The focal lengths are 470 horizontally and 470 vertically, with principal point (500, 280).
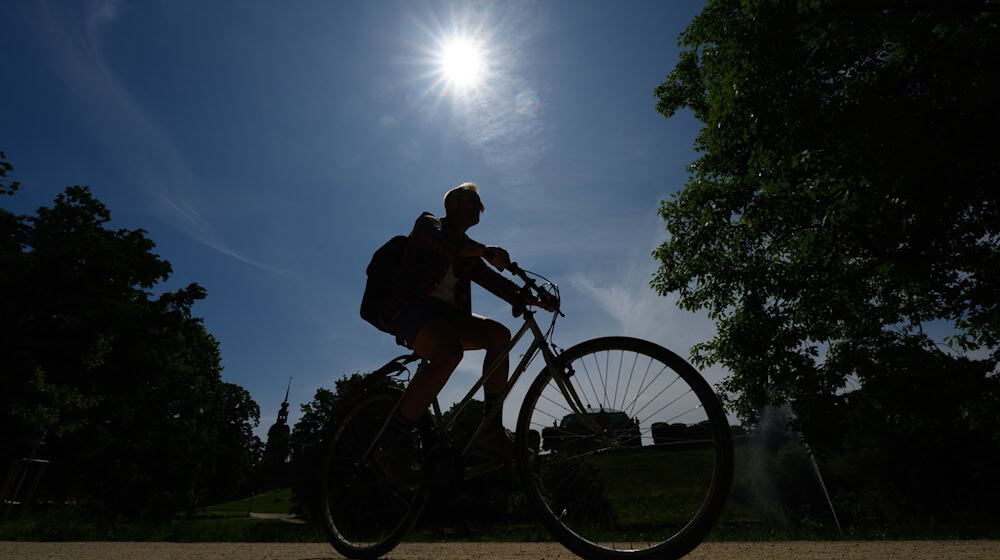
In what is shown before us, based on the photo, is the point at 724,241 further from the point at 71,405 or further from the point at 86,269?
the point at 86,269

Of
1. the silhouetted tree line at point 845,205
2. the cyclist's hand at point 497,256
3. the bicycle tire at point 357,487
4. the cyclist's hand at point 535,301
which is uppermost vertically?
the silhouetted tree line at point 845,205

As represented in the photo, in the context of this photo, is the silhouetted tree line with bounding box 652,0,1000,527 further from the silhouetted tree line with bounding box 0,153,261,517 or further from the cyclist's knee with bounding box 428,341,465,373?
the silhouetted tree line with bounding box 0,153,261,517

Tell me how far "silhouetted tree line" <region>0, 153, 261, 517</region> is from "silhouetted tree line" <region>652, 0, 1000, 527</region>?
20.5m

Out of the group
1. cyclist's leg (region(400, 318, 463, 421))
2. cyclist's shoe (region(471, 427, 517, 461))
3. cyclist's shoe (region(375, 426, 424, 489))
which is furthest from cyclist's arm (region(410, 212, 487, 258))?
cyclist's shoe (region(375, 426, 424, 489))

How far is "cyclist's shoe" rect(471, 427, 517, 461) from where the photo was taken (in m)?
2.83

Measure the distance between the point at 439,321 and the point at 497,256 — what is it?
1.90 feet

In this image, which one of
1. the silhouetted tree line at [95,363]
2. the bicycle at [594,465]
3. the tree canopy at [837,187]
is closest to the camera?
the bicycle at [594,465]

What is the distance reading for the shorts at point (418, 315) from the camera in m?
2.96

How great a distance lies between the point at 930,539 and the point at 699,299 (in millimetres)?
6284

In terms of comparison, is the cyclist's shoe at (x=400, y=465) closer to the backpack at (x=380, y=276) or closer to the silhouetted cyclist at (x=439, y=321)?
the silhouetted cyclist at (x=439, y=321)

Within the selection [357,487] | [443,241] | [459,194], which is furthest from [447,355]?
[357,487]

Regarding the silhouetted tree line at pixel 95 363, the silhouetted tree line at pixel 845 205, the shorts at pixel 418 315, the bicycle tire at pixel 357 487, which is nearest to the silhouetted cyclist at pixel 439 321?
the shorts at pixel 418 315

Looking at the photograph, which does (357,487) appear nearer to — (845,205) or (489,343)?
(489,343)

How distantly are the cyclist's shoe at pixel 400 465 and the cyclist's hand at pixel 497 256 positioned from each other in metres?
1.42
